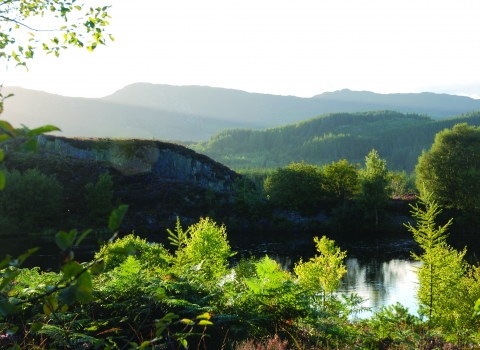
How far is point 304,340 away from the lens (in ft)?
20.7

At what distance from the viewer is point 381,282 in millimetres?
20266

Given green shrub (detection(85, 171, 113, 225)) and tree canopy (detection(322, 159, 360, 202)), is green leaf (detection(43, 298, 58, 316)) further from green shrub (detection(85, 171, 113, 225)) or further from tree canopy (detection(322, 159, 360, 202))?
tree canopy (detection(322, 159, 360, 202))

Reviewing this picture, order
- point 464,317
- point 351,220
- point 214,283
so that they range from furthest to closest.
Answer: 1. point 351,220
2. point 464,317
3. point 214,283

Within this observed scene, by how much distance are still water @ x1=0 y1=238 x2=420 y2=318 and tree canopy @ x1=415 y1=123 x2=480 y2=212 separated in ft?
65.7

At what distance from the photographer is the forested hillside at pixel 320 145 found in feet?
513

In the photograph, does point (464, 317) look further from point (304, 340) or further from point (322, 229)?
point (322, 229)

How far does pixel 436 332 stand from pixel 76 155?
1934 inches

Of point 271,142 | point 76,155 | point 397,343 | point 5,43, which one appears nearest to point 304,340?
point 397,343

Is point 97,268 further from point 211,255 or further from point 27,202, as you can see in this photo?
point 27,202

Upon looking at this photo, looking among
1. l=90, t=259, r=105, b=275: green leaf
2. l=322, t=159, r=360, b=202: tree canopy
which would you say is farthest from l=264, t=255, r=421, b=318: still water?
l=322, t=159, r=360, b=202: tree canopy

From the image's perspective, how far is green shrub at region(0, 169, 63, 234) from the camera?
37.8 metres

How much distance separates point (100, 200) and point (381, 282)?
28949 mm

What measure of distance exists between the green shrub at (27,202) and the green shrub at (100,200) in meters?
3.05

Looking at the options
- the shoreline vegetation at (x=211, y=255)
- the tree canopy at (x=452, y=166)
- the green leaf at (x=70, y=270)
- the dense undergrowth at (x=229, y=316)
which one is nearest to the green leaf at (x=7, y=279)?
the shoreline vegetation at (x=211, y=255)
